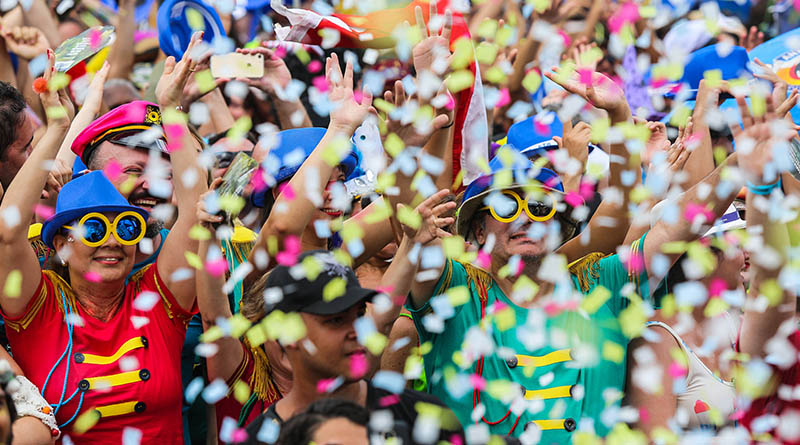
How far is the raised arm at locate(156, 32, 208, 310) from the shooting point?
3883mm

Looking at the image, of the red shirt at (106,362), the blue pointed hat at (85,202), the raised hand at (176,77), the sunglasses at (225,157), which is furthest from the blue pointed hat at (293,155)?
the red shirt at (106,362)

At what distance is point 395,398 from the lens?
3.28 metres

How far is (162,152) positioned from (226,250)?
2.24 feet

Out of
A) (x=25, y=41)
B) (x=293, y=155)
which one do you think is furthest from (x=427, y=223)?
(x=25, y=41)

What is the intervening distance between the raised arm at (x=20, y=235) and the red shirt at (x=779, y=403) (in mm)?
2804

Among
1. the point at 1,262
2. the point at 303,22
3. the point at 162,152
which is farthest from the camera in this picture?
the point at 303,22

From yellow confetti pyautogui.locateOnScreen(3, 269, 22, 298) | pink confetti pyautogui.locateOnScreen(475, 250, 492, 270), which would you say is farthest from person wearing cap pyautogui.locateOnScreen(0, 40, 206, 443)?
pink confetti pyautogui.locateOnScreen(475, 250, 492, 270)

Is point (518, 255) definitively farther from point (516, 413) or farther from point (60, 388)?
point (60, 388)

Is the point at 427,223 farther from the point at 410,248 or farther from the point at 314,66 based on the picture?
the point at 314,66

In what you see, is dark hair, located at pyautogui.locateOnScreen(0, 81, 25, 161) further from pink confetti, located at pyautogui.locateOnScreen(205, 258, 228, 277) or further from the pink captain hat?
pink confetti, located at pyautogui.locateOnScreen(205, 258, 228, 277)

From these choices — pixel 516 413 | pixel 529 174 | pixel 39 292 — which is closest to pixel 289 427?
pixel 516 413

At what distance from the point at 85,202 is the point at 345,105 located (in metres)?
1.08

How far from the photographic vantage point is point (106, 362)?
3.88 metres

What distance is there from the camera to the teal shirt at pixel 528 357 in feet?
12.7
